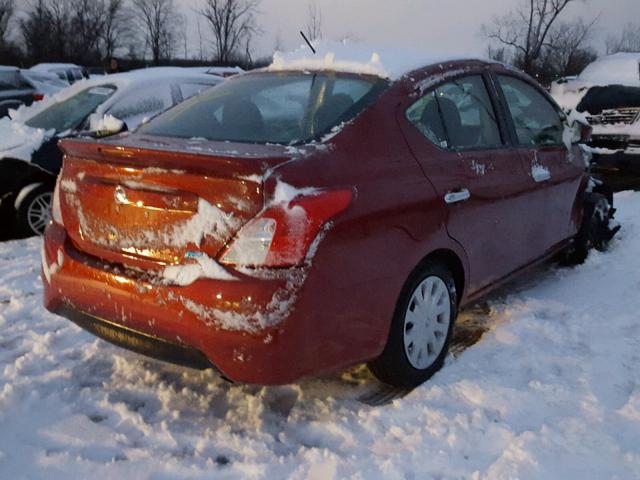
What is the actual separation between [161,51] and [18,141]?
47763 mm

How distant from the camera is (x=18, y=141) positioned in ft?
19.7

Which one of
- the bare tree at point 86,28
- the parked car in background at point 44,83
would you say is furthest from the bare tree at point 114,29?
the parked car in background at point 44,83

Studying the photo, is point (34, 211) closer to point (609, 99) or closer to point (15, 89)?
point (609, 99)

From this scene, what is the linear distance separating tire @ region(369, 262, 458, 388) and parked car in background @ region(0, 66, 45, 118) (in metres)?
12.5

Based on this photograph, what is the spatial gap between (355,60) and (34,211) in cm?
379

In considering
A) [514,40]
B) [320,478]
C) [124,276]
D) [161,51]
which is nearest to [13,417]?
[124,276]

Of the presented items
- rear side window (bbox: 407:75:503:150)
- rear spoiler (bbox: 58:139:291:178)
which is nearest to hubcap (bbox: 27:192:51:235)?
rear spoiler (bbox: 58:139:291:178)

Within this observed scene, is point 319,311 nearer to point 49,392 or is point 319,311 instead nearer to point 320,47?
point 49,392

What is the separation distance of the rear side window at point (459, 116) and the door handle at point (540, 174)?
0.37m

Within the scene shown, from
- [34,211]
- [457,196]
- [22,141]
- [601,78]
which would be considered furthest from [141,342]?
[601,78]

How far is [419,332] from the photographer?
127 inches

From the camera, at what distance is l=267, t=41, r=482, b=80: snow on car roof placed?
339cm

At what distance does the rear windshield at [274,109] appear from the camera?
3.06m

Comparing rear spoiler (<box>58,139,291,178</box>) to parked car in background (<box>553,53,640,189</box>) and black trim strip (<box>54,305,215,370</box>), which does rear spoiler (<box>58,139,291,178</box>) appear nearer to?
black trim strip (<box>54,305,215,370</box>)
